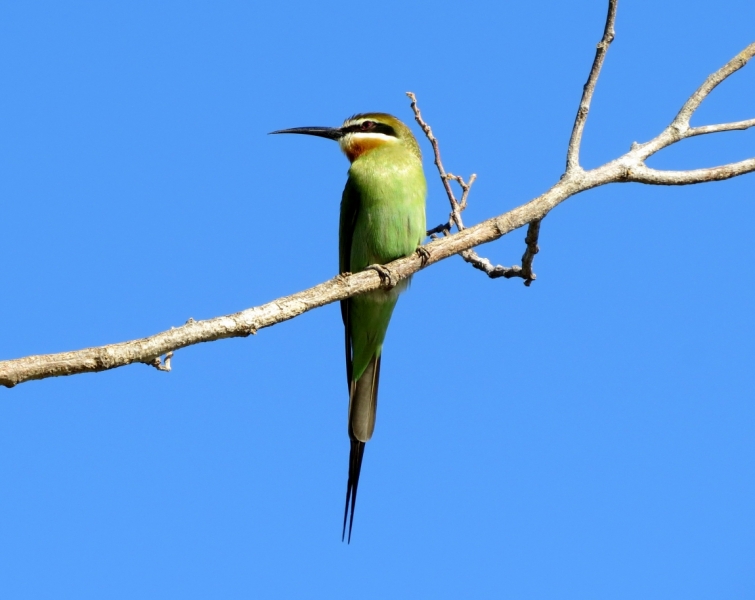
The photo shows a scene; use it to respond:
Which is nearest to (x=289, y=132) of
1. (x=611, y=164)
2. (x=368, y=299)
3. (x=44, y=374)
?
(x=368, y=299)

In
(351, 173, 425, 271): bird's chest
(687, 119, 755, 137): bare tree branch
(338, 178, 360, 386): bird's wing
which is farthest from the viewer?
(338, 178, 360, 386): bird's wing

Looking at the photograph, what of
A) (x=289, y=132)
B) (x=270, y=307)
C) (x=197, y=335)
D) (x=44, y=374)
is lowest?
(x=44, y=374)

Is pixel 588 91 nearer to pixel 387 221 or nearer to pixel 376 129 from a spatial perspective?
pixel 387 221

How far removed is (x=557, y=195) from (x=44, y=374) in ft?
7.04

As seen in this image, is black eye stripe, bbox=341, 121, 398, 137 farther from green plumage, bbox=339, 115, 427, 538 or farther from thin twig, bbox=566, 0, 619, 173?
thin twig, bbox=566, 0, 619, 173

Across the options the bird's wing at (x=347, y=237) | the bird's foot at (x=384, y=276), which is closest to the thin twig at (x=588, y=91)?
the bird's foot at (x=384, y=276)

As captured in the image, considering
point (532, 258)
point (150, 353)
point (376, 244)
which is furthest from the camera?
point (376, 244)

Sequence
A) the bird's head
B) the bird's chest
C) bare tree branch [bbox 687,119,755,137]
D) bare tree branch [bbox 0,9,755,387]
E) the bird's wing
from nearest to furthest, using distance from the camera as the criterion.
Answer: bare tree branch [bbox 0,9,755,387]
bare tree branch [bbox 687,119,755,137]
the bird's chest
the bird's wing
the bird's head

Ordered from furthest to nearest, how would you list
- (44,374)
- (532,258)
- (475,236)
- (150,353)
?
(532,258)
(475,236)
(150,353)
(44,374)

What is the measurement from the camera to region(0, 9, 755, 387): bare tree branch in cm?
262

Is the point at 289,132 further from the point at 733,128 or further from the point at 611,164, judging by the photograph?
the point at 733,128

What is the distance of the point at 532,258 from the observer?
409cm

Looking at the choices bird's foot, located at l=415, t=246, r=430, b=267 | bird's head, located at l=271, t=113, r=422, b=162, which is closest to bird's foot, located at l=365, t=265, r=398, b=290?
bird's foot, located at l=415, t=246, r=430, b=267

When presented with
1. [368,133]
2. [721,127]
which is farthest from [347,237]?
[721,127]
